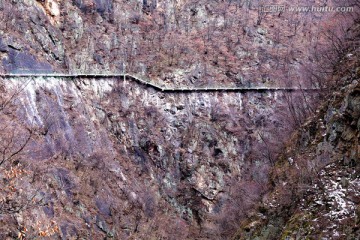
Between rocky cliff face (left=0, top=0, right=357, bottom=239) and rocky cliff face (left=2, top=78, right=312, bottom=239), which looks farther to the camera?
rocky cliff face (left=2, top=78, right=312, bottom=239)

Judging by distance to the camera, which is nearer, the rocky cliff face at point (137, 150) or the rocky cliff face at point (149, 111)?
the rocky cliff face at point (149, 111)

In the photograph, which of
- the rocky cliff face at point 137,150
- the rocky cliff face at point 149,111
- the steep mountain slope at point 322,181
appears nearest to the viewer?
the steep mountain slope at point 322,181

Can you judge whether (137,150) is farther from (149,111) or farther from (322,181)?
(322,181)

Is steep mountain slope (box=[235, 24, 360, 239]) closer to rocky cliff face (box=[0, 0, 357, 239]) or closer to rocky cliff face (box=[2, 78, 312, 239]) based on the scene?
rocky cliff face (box=[0, 0, 357, 239])

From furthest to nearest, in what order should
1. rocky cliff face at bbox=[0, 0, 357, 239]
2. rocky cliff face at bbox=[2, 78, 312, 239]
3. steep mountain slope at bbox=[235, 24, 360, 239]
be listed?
rocky cliff face at bbox=[2, 78, 312, 239], rocky cliff face at bbox=[0, 0, 357, 239], steep mountain slope at bbox=[235, 24, 360, 239]

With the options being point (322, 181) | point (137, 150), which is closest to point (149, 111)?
point (137, 150)

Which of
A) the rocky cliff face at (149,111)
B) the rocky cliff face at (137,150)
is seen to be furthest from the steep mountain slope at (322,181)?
the rocky cliff face at (137,150)

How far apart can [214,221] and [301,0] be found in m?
29.8

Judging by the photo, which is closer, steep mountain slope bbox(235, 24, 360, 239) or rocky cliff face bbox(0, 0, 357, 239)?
steep mountain slope bbox(235, 24, 360, 239)

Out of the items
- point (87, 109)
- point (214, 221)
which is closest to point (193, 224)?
point (214, 221)

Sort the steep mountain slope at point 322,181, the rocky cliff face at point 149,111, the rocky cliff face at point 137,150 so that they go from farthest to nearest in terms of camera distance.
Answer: the rocky cliff face at point 137,150
the rocky cliff face at point 149,111
the steep mountain slope at point 322,181

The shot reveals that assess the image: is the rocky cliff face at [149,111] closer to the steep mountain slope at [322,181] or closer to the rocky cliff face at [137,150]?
the rocky cliff face at [137,150]

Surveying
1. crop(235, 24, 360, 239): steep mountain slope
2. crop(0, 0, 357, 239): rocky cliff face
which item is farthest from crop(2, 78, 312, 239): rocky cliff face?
crop(235, 24, 360, 239): steep mountain slope

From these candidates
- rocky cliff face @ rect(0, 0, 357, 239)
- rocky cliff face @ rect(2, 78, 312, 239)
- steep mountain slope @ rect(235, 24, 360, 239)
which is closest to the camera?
steep mountain slope @ rect(235, 24, 360, 239)
